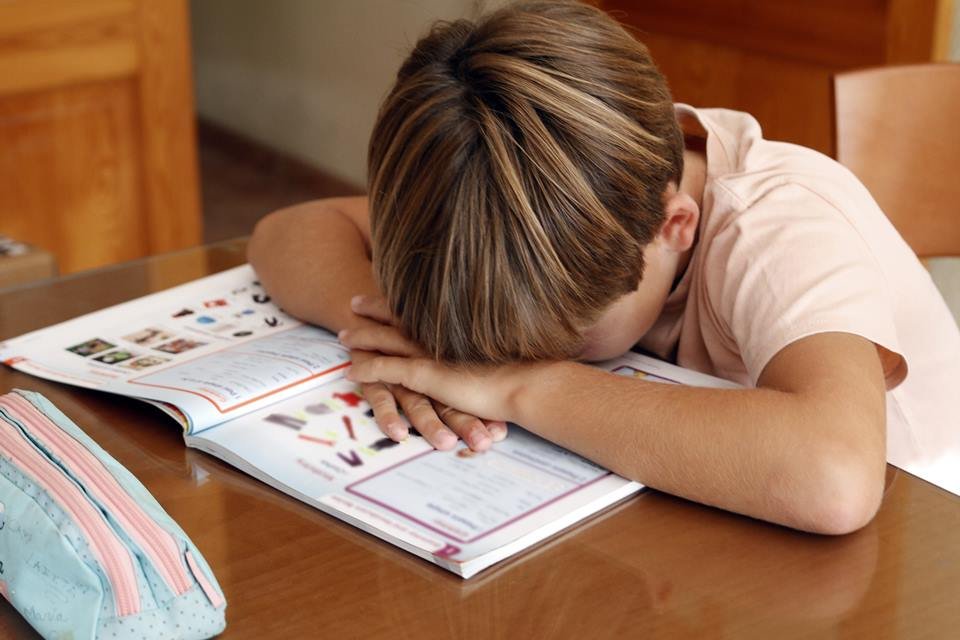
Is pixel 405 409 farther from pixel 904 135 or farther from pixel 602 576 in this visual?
pixel 904 135

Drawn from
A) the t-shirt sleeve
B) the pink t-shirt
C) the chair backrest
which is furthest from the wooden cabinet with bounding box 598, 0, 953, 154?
the t-shirt sleeve

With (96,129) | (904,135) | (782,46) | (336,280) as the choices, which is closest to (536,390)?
(336,280)

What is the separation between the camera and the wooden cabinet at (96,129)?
100 inches

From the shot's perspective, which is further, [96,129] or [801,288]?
[96,129]

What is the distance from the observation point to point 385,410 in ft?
3.00

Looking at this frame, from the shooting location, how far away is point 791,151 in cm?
108

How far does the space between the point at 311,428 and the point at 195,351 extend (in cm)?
18

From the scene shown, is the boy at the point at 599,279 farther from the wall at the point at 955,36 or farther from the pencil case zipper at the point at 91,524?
the wall at the point at 955,36

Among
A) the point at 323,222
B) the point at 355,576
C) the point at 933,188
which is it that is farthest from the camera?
the point at 933,188

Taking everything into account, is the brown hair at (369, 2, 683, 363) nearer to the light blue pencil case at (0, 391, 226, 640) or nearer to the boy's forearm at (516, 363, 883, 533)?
the boy's forearm at (516, 363, 883, 533)

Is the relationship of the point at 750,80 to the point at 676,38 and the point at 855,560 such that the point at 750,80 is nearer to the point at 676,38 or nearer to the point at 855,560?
the point at 676,38

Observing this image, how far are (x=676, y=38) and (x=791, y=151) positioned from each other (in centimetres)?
182

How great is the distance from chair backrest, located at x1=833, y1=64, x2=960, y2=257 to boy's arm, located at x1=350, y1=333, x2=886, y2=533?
0.57 meters

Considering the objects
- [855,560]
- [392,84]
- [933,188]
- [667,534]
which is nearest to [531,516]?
[667,534]
